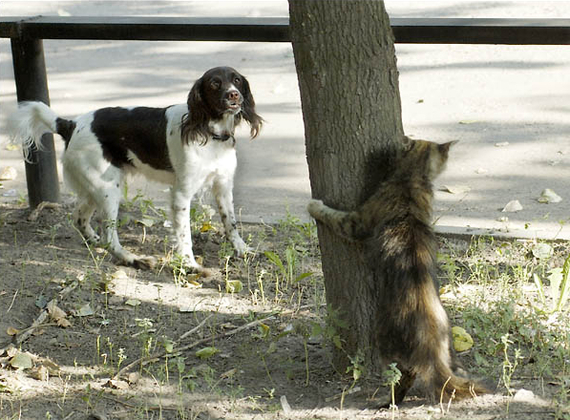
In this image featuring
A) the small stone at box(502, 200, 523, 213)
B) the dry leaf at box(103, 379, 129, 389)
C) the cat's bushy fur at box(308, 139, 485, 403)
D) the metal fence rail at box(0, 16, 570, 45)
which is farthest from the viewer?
the small stone at box(502, 200, 523, 213)

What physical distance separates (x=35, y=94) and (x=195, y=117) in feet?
4.82

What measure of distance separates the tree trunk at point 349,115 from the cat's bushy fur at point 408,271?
0.36 feet

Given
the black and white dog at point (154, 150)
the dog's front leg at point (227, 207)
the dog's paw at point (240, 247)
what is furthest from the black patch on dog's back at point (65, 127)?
the dog's paw at point (240, 247)

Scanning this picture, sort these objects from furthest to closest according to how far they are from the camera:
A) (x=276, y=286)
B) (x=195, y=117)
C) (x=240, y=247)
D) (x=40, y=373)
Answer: (x=240, y=247)
(x=195, y=117)
(x=276, y=286)
(x=40, y=373)

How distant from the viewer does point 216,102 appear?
5844 mm

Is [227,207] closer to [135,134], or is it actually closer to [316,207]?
[135,134]

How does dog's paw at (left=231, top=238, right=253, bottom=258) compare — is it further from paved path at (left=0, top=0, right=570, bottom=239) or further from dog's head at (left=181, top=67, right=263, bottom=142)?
dog's head at (left=181, top=67, right=263, bottom=142)

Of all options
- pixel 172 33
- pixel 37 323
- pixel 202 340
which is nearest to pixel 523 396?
pixel 202 340

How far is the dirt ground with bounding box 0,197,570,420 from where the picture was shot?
406cm

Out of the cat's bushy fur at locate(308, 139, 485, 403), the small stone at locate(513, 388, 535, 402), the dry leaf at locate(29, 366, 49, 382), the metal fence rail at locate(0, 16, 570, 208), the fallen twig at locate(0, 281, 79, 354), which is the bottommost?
the dry leaf at locate(29, 366, 49, 382)

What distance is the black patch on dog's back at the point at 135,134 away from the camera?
6.20 m

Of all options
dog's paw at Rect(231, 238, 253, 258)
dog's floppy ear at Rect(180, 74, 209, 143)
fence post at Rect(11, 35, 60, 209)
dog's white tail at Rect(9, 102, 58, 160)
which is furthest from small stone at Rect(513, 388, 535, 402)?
fence post at Rect(11, 35, 60, 209)

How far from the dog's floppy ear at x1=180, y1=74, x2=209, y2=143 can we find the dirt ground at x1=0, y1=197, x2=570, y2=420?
2.82 ft

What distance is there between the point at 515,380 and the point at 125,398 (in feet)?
6.00
